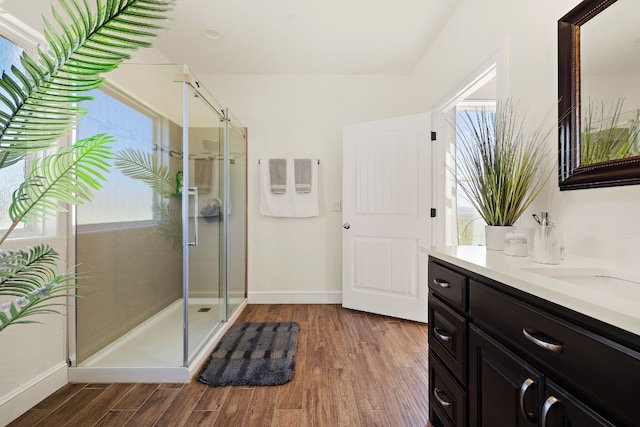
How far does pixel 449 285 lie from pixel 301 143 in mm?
2411

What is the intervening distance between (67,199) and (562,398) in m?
1.51

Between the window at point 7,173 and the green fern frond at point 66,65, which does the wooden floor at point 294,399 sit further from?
the green fern frond at point 66,65

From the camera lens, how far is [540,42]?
138 centimetres

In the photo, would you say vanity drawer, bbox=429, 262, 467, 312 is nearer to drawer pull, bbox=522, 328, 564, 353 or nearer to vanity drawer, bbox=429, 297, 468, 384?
vanity drawer, bbox=429, 297, 468, 384

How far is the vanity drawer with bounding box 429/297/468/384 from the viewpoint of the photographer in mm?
1091

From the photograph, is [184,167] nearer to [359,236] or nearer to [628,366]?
[359,236]

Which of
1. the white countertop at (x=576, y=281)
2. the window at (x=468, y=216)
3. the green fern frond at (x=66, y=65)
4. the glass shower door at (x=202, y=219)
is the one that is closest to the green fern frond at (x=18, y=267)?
the green fern frond at (x=66, y=65)

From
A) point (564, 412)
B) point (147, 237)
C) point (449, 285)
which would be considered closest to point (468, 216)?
point (449, 285)

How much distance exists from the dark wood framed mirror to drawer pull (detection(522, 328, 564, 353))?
63 cm

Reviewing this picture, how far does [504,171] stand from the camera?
133cm

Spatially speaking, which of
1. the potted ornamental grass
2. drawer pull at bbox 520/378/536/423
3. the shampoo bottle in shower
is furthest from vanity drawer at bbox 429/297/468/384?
the shampoo bottle in shower

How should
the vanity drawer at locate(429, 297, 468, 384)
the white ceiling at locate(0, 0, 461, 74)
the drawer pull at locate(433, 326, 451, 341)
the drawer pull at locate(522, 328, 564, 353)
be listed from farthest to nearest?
the white ceiling at locate(0, 0, 461, 74) → the drawer pull at locate(433, 326, 451, 341) → the vanity drawer at locate(429, 297, 468, 384) → the drawer pull at locate(522, 328, 564, 353)

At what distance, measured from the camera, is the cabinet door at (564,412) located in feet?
1.93

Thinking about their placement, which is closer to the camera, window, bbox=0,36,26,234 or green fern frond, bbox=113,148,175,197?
window, bbox=0,36,26,234
